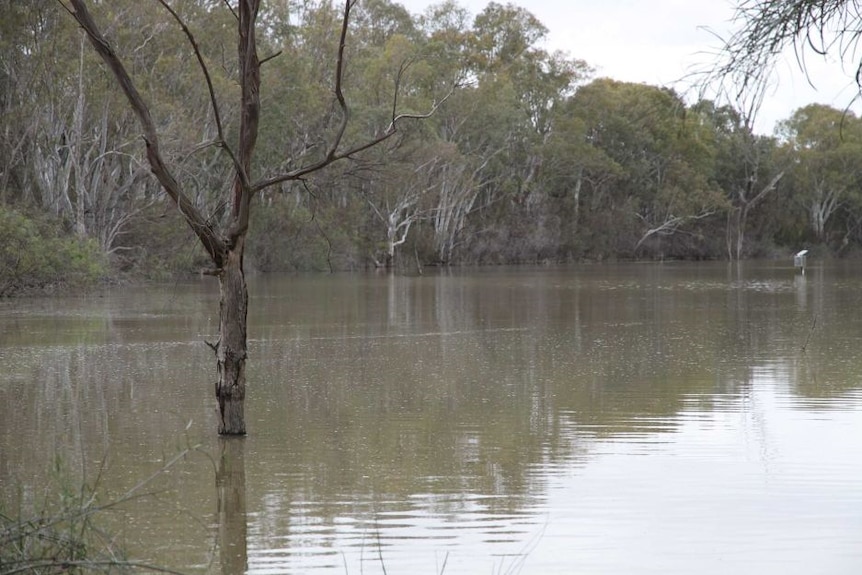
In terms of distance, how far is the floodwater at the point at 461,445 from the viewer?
6.55 meters

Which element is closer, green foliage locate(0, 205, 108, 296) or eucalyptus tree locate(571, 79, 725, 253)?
green foliage locate(0, 205, 108, 296)

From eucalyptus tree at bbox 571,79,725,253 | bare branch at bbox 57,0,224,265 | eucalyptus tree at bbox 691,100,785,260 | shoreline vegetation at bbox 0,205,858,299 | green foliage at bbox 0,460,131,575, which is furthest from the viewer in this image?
eucalyptus tree at bbox 691,100,785,260

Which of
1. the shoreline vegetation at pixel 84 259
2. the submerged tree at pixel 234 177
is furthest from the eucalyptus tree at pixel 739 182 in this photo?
the submerged tree at pixel 234 177

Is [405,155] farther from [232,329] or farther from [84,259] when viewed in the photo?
[232,329]

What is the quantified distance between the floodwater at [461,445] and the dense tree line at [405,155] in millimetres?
2451

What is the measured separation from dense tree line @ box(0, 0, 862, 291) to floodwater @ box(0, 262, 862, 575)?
2.45 metres

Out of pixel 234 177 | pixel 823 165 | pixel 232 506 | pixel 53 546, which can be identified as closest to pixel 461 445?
Result: pixel 232 506

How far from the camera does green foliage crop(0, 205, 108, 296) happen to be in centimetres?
2695

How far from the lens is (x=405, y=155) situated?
44.3 metres

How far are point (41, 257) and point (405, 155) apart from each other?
59.7 feet

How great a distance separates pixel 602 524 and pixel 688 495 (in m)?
0.96

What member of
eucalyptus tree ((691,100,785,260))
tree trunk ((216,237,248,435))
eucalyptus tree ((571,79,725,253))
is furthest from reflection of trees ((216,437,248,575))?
eucalyptus tree ((691,100,785,260))

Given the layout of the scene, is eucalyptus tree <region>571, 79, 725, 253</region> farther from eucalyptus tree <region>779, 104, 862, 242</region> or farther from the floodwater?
the floodwater

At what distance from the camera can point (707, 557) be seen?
20.8ft
